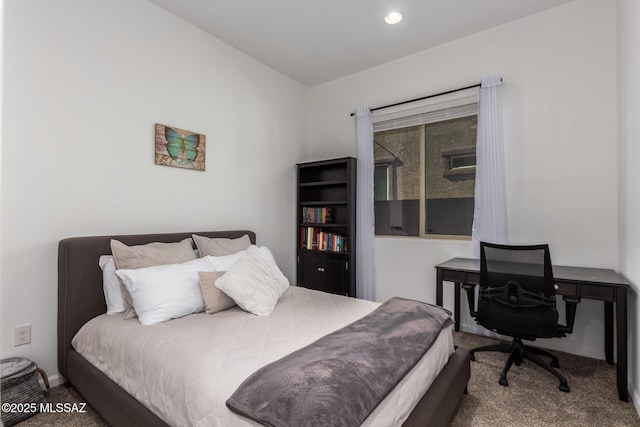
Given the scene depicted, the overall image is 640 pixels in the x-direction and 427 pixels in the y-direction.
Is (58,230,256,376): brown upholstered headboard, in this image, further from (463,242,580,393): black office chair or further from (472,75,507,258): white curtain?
(472,75,507,258): white curtain

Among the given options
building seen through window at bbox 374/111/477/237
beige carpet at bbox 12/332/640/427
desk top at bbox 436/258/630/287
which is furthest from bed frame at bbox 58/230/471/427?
building seen through window at bbox 374/111/477/237

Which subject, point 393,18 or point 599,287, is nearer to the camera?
point 599,287

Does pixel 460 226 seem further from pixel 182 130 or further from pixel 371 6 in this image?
pixel 182 130

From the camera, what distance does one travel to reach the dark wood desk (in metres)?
2.04

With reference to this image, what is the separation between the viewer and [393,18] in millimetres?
2877

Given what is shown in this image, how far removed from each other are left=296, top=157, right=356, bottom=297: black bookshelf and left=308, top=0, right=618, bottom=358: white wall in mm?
911

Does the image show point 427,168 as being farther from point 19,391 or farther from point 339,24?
point 19,391

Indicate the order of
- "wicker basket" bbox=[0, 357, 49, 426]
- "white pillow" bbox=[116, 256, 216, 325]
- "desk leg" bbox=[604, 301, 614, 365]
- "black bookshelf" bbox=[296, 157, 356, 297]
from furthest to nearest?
1. "black bookshelf" bbox=[296, 157, 356, 297]
2. "desk leg" bbox=[604, 301, 614, 365]
3. "white pillow" bbox=[116, 256, 216, 325]
4. "wicker basket" bbox=[0, 357, 49, 426]

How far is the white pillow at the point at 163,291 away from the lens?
1.93m

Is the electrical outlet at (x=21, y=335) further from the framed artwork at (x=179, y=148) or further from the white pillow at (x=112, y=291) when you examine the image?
the framed artwork at (x=179, y=148)

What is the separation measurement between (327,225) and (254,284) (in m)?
1.74

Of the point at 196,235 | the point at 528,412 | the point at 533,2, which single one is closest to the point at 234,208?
the point at 196,235

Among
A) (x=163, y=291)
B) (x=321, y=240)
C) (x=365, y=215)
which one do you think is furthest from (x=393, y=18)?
(x=163, y=291)

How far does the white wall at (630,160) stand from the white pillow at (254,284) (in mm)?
2264
